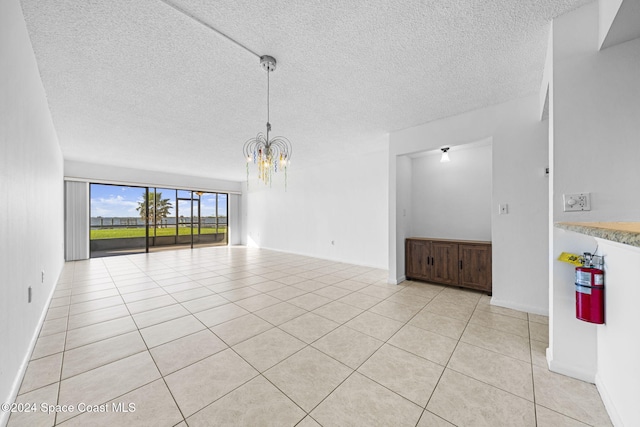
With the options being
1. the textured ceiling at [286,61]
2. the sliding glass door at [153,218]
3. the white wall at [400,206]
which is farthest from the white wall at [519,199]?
the sliding glass door at [153,218]

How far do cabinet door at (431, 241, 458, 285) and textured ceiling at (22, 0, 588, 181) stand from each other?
2.09 metres

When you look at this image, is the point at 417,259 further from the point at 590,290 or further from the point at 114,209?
the point at 114,209

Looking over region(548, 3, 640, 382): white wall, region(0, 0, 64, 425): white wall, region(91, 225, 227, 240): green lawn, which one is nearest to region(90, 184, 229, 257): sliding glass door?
region(91, 225, 227, 240): green lawn

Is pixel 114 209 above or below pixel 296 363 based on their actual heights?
above

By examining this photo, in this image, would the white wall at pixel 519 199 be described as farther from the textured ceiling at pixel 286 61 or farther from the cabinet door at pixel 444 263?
the cabinet door at pixel 444 263

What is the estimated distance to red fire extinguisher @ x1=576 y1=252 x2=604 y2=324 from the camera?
1.54 m

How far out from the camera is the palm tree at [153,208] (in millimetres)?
7691

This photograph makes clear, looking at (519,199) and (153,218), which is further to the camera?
(153,218)

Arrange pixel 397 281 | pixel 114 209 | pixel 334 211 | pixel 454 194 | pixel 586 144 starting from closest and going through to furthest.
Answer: pixel 586 144 < pixel 397 281 < pixel 454 194 < pixel 334 211 < pixel 114 209

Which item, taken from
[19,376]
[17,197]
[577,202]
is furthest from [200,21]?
[577,202]

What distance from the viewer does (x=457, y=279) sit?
373cm

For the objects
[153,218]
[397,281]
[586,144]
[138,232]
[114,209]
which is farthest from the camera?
[138,232]

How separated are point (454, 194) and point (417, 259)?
1410mm

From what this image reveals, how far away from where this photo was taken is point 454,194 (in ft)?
14.3
